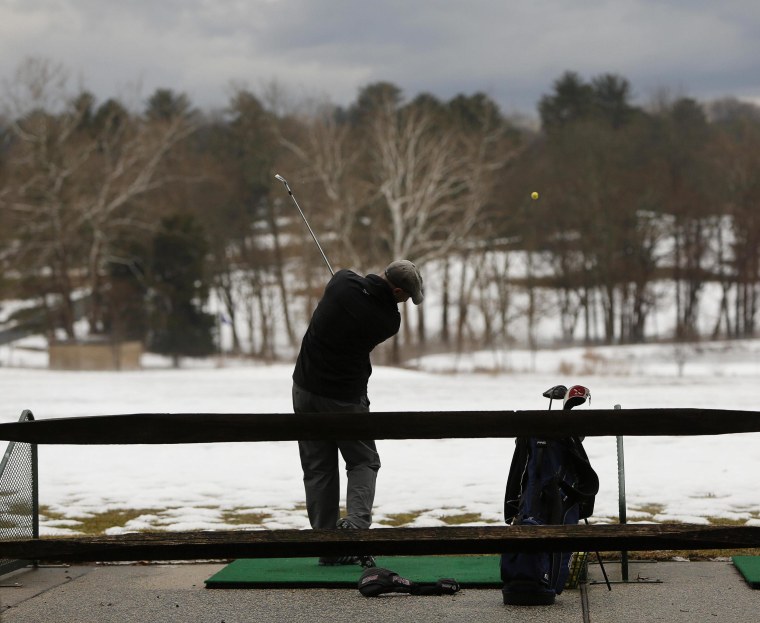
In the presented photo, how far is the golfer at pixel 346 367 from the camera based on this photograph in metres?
6.22

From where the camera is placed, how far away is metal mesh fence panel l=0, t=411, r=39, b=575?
19.0ft

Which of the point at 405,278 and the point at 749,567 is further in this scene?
the point at 405,278

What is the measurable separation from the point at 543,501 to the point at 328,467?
4.78 feet

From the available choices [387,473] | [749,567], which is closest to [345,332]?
[749,567]

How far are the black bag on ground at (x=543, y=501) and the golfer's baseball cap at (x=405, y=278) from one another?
106 centimetres

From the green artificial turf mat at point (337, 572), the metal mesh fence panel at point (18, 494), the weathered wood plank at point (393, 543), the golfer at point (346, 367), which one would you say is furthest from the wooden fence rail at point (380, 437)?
the golfer at point (346, 367)

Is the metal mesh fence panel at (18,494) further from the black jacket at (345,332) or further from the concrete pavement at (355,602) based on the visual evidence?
the black jacket at (345,332)

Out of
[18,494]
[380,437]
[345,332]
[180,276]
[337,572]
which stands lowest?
[337,572]

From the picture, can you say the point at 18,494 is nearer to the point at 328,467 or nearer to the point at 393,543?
the point at 328,467

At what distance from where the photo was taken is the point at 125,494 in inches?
410

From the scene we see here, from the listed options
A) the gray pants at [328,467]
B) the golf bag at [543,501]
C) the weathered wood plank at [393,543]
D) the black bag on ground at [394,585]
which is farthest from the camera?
the gray pants at [328,467]

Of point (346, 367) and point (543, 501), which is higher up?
point (346, 367)

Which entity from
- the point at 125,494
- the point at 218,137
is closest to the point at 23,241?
the point at 218,137

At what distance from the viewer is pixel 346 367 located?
6359 millimetres
